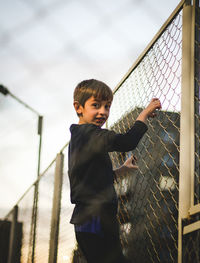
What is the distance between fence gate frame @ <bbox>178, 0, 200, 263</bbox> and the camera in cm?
157

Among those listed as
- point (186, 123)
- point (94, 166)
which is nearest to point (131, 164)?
point (94, 166)

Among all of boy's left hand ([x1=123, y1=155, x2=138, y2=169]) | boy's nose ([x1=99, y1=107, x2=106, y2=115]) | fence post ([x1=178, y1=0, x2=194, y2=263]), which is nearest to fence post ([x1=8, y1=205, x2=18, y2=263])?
boy's left hand ([x1=123, y1=155, x2=138, y2=169])

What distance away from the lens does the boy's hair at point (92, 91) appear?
1.98m

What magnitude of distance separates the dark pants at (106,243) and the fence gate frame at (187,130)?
0.28m

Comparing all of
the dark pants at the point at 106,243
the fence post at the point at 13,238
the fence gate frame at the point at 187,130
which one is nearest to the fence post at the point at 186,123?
the fence gate frame at the point at 187,130

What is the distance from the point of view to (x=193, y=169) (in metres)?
1.59

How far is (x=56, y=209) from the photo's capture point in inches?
146

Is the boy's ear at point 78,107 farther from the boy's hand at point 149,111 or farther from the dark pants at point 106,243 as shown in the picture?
the dark pants at point 106,243

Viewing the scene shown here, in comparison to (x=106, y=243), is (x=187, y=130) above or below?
above

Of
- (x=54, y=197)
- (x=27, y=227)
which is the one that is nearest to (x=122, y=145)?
(x=54, y=197)

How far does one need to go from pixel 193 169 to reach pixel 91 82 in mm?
804

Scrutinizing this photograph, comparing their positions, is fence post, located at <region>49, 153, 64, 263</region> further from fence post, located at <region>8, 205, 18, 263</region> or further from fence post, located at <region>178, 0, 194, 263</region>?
fence post, located at <region>8, 205, 18, 263</region>

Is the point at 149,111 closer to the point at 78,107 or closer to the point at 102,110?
the point at 102,110

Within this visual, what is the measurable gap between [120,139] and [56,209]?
7.21 feet
